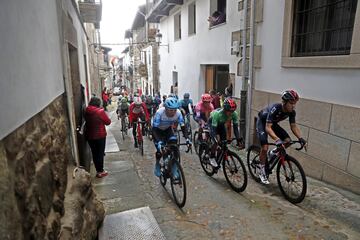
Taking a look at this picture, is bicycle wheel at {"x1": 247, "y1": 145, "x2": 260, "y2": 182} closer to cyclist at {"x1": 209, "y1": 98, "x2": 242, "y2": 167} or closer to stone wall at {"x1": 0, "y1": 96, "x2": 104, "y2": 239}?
cyclist at {"x1": 209, "y1": 98, "x2": 242, "y2": 167}

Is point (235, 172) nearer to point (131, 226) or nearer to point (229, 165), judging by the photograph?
point (229, 165)

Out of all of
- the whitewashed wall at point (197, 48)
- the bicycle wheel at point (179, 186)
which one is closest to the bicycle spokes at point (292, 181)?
the bicycle wheel at point (179, 186)

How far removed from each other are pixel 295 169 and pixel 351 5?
9.25ft

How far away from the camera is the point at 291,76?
18.7 feet

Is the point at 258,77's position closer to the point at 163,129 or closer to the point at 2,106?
the point at 163,129

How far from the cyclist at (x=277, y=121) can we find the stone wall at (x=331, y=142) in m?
0.71

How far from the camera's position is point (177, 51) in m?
15.5

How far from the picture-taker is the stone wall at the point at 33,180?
150 centimetres

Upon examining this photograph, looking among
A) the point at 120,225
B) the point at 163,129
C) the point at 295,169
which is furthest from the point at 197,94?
the point at 120,225

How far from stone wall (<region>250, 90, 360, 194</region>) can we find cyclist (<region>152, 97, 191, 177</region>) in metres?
2.40

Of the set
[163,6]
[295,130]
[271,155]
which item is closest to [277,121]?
[295,130]

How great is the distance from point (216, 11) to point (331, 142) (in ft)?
23.5

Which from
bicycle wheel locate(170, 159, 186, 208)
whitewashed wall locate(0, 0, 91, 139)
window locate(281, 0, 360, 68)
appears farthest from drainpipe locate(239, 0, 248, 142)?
whitewashed wall locate(0, 0, 91, 139)

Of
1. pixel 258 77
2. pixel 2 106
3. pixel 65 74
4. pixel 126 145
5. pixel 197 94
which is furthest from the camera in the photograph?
pixel 197 94
